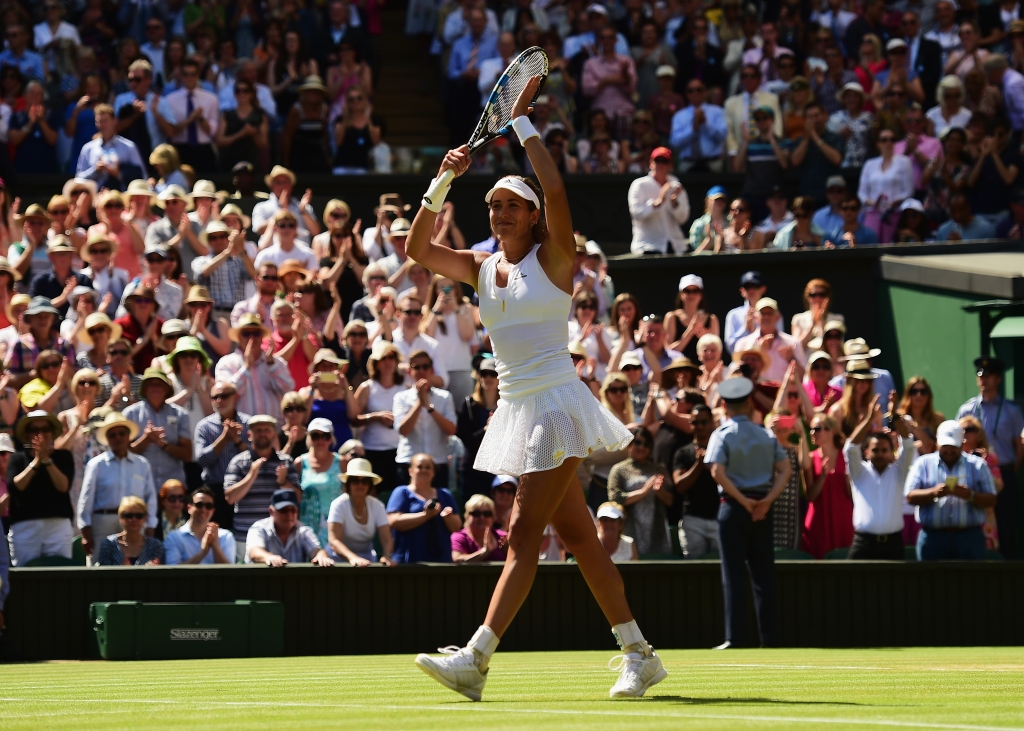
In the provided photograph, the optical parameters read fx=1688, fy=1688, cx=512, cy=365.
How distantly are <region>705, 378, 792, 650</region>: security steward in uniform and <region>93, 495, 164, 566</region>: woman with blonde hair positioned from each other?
3.89 m

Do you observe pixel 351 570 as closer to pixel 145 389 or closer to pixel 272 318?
pixel 145 389

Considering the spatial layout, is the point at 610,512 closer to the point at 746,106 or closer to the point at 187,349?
the point at 187,349

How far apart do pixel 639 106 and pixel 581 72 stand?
0.86 metres

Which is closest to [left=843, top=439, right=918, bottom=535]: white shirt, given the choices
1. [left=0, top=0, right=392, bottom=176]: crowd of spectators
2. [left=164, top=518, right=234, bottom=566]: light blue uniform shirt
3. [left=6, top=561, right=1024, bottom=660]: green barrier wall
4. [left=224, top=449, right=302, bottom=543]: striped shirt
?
[left=6, top=561, right=1024, bottom=660]: green barrier wall

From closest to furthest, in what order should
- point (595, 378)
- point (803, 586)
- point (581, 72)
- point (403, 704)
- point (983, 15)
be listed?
1. point (403, 704)
2. point (803, 586)
3. point (595, 378)
4. point (581, 72)
5. point (983, 15)

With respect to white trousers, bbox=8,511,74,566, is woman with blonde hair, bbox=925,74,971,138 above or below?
above

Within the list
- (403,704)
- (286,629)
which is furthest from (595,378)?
(403,704)

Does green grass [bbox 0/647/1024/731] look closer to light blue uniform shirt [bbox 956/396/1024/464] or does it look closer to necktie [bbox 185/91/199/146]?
light blue uniform shirt [bbox 956/396/1024/464]

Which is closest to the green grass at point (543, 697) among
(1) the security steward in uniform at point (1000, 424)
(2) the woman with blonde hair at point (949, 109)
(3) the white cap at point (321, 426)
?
(3) the white cap at point (321, 426)

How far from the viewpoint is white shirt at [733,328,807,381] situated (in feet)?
48.1

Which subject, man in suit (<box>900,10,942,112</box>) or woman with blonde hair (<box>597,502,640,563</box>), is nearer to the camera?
woman with blonde hair (<box>597,502,640,563</box>)

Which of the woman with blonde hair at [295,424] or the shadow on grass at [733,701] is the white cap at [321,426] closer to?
the woman with blonde hair at [295,424]

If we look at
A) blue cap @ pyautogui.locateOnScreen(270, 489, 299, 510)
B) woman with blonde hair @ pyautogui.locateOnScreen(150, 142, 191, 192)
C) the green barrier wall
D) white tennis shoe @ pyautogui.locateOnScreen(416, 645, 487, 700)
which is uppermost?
woman with blonde hair @ pyautogui.locateOnScreen(150, 142, 191, 192)

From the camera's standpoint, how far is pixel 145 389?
41.4 ft
